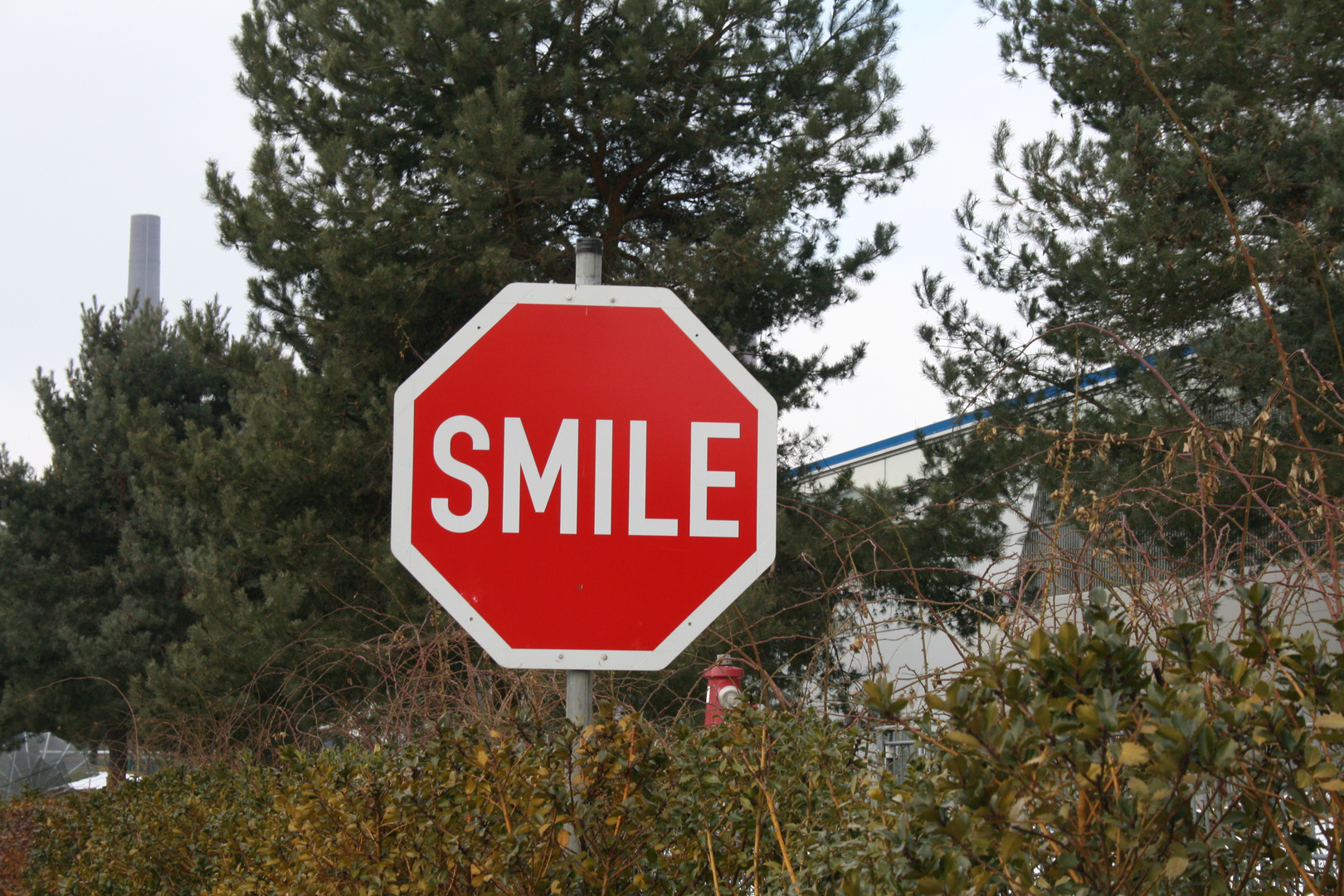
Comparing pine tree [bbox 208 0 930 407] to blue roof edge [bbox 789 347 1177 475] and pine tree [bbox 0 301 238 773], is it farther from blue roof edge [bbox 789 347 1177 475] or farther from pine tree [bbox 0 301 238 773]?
pine tree [bbox 0 301 238 773]

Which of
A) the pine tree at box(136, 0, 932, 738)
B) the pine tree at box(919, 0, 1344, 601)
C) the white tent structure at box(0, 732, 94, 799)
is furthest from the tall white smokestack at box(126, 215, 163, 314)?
the pine tree at box(919, 0, 1344, 601)

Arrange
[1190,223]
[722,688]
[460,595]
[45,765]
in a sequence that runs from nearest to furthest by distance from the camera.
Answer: [460,595] → [722,688] → [1190,223] → [45,765]

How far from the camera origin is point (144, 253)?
165ft

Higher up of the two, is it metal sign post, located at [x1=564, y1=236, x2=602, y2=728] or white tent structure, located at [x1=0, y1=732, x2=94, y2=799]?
metal sign post, located at [x1=564, y1=236, x2=602, y2=728]

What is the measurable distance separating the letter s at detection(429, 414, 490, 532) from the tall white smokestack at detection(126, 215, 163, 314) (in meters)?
52.6

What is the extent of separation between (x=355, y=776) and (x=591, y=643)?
32.1 inches

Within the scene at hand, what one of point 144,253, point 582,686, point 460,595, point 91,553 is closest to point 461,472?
point 460,595

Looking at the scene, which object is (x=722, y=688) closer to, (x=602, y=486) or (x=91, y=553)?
(x=602, y=486)

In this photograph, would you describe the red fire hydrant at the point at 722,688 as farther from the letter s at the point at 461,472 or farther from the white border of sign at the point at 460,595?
the letter s at the point at 461,472

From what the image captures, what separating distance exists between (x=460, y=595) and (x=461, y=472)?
0.21 metres

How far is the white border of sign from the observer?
1.80 m

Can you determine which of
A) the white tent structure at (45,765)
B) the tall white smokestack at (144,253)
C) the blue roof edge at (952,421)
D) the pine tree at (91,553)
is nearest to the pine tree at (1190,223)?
the blue roof edge at (952,421)

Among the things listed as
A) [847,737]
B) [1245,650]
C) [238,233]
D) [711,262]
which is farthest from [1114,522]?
[238,233]

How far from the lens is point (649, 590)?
1.83 metres
